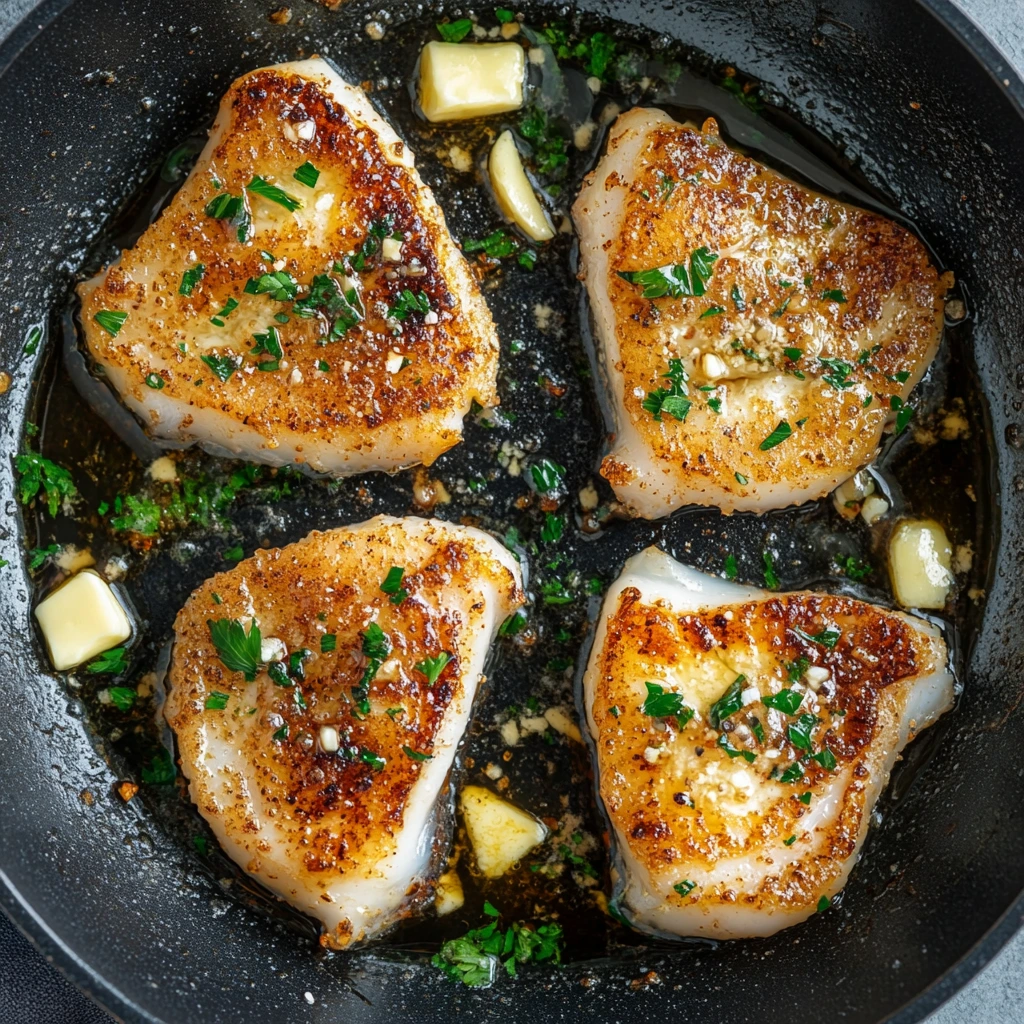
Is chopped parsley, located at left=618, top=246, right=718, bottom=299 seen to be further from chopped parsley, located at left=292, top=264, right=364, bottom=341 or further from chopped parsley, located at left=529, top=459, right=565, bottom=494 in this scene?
chopped parsley, located at left=292, top=264, right=364, bottom=341

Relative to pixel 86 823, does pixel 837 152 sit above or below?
above

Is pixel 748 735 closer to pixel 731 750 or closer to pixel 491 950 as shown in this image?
pixel 731 750

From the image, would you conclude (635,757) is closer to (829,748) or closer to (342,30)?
(829,748)

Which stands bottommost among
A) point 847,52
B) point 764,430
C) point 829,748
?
point 829,748

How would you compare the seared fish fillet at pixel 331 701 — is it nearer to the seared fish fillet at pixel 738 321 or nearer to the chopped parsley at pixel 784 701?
the seared fish fillet at pixel 738 321

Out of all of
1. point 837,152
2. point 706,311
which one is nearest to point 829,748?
point 706,311

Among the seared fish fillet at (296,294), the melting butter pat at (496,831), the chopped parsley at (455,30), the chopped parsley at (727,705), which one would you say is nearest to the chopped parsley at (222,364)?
the seared fish fillet at (296,294)

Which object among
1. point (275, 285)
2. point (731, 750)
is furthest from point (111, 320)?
point (731, 750)
